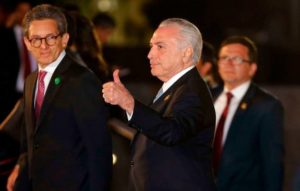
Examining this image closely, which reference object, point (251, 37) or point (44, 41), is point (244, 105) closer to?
point (44, 41)

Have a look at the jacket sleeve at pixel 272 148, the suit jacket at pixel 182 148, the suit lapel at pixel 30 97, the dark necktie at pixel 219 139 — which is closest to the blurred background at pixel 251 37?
the dark necktie at pixel 219 139

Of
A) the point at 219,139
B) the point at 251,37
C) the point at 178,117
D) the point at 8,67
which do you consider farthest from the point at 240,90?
the point at 251,37

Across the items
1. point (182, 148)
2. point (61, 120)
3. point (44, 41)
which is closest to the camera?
point (182, 148)

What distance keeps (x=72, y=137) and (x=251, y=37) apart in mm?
10984

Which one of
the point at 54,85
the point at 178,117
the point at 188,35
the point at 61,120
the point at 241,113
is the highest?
the point at 188,35

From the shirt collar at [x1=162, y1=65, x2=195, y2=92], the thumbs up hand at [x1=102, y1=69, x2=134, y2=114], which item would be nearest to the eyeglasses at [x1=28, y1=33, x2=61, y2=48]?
the shirt collar at [x1=162, y1=65, x2=195, y2=92]

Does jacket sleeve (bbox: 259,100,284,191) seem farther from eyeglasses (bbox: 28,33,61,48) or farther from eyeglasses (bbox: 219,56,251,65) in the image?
eyeglasses (bbox: 28,33,61,48)

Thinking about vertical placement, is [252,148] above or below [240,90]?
below

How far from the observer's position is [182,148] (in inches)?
229

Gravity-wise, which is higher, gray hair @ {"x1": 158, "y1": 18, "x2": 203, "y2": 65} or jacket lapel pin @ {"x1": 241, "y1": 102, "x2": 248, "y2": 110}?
gray hair @ {"x1": 158, "y1": 18, "x2": 203, "y2": 65}

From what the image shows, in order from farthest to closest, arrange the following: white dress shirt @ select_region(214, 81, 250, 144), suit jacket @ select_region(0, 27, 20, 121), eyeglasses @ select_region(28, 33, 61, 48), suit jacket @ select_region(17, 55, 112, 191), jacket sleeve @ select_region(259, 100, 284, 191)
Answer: suit jacket @ select_region(0, 27, 20, 121) < white dress shirt @ select_region(214, 81, 250, 144) < jacket sleeve @ select_region(259, 100, 284, 191) < eyeglasses @ select_region(28, 33, 61, 48) < suit jacket @ select_region(17, 55, 112, 191)

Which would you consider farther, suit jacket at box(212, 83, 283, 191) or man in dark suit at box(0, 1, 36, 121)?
man in dark suit at box(0, 1, 36, 121)

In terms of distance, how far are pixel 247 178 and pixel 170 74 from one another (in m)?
2.00

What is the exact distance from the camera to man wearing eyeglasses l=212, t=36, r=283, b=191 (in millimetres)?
7559
